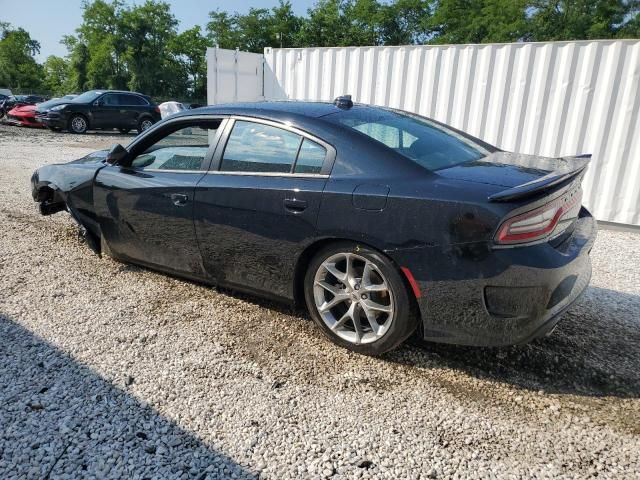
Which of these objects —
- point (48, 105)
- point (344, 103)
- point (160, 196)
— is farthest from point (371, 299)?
point (48, 105)

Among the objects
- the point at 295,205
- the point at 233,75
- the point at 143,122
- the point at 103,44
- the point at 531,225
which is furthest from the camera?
the point at 103,44

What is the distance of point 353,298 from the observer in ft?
9.77

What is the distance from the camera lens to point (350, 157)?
117 inches

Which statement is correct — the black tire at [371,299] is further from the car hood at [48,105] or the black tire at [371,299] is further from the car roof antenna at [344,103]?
the car hood at [48,105]

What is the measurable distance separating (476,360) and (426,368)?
1.14ft

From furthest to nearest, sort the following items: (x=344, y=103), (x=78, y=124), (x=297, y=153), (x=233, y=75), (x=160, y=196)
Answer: (x=78, y=124) → (x=233, y=75) → (x=160, y=196) → (x=344, y=103) → (x=297, y=153)

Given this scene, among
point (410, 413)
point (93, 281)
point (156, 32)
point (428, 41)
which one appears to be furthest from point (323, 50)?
point (156, 32)

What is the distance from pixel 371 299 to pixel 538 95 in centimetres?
541

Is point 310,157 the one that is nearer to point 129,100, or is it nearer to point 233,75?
point 233,75

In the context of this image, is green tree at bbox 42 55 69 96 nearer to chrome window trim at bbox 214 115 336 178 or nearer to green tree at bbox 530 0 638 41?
green tree at bbox 530 0 638 41

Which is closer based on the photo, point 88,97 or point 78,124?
point 78,124

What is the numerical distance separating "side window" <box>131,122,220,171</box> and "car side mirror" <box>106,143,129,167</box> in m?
0.08

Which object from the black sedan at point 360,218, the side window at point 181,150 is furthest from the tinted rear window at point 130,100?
the side window at point 181,150

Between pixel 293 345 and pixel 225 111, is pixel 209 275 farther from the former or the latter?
pixel 225 111
